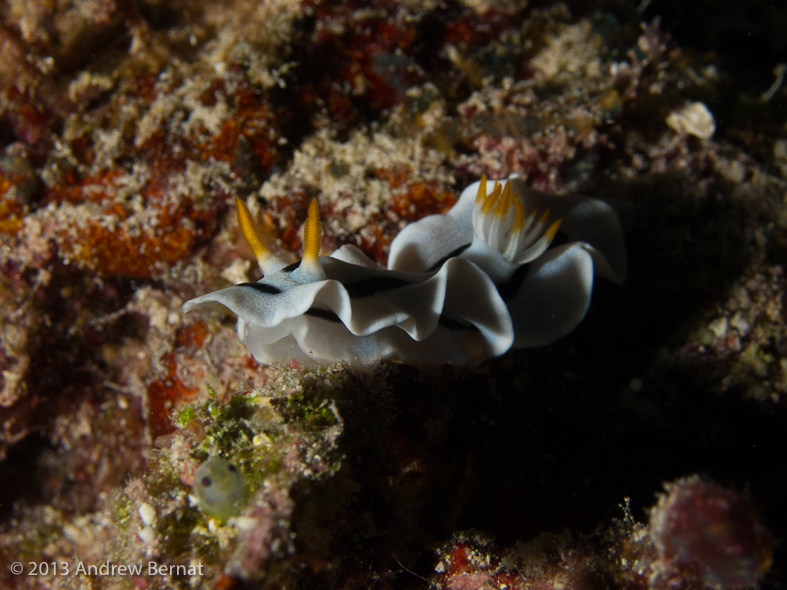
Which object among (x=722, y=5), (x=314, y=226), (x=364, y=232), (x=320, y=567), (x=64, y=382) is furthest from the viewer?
(x=722, y=5)

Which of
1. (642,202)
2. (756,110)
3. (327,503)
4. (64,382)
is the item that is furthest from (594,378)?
(64,382)

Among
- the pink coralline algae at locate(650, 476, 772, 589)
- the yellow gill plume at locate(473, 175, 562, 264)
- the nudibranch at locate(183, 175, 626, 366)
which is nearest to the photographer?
the pink coralline algae at locate(650, 476, 772, 589)

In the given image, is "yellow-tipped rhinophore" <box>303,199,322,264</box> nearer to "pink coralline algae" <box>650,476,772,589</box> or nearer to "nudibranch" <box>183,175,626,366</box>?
"nudibranch" <box>183,175,626,366</box>

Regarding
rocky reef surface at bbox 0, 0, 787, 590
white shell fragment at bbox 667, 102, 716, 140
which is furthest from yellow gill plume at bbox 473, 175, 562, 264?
white shell fragment at bbox 667, 102, 716, 140

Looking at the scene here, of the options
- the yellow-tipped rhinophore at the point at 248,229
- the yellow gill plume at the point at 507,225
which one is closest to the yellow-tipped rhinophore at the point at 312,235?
the yellow-tipped rhinophore at the point at 248,229

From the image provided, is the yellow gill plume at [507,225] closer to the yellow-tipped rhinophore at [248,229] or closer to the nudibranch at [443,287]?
the nudibranch at [443,287]

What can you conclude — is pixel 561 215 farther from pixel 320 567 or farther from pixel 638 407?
pixel 320 567
